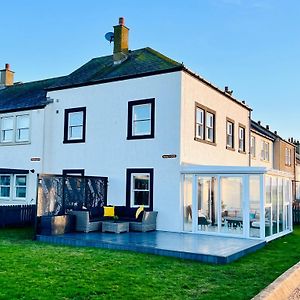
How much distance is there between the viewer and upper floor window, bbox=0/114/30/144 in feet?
72.2

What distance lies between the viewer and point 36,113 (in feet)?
70.1

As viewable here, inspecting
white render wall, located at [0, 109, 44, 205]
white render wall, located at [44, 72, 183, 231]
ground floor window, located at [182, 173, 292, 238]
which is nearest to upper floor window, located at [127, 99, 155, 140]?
white render wall, located at [44, 72, 183, 231]

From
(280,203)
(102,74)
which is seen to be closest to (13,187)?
(102,74)

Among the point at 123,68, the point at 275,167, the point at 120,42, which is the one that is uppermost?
the point at 120,42

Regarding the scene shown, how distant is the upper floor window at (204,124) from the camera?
18.2 m

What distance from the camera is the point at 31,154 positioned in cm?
2133

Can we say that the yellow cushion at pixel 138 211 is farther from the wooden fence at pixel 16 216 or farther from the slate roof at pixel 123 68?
the slate roof at pixel 123 68

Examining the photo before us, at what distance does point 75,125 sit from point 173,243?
9869mm

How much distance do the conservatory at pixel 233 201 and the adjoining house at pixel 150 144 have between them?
0.04m

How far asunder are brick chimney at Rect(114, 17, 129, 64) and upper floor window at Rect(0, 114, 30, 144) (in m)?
6.29

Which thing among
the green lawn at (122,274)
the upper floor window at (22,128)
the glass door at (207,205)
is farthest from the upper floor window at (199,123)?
the upper floor window at (22,128)

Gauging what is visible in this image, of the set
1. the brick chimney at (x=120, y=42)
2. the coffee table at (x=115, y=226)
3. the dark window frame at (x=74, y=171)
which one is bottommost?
the coffee table at (x=115, y=226)

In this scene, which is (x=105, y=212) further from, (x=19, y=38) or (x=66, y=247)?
(x=19, y=38)

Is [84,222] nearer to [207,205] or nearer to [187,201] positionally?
[187,201]
